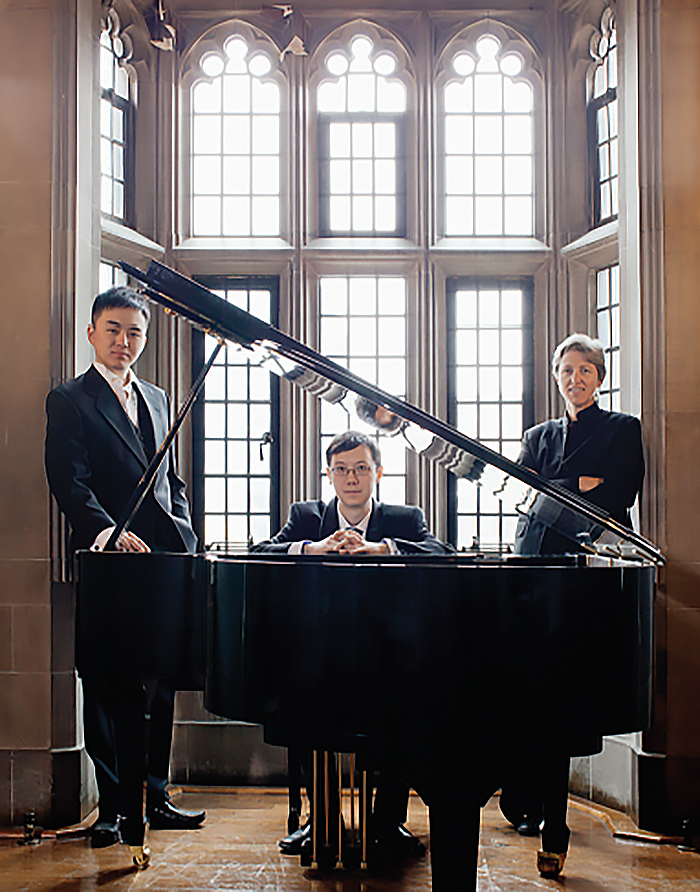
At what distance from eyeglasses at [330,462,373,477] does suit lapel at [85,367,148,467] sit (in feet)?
2.34

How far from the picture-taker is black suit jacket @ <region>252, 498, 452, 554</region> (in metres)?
3.09

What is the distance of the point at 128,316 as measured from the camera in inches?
120

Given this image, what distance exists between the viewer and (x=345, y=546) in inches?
106

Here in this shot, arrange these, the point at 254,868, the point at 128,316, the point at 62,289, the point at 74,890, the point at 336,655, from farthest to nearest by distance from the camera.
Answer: the point at 62,289 < the point at 128,316 < the point at 254,868 < the point at 74,890 < the point at 336,655

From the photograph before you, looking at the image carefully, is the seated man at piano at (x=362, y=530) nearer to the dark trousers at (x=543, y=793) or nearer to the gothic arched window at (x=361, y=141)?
the dark trousers at (x=543, y=793)

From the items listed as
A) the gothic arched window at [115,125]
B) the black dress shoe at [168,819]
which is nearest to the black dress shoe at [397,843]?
the black dress shoe at [168,819]

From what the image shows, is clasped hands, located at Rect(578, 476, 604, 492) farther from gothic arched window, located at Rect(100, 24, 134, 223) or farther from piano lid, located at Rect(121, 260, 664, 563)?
gothic arched window, located at Rect(100, 24, 134, 223)

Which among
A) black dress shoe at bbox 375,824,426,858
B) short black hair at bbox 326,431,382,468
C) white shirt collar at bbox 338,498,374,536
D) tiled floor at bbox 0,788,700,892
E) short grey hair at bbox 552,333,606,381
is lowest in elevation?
tiled floor at bbox 0,788,700,892

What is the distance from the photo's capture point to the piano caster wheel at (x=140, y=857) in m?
2.74

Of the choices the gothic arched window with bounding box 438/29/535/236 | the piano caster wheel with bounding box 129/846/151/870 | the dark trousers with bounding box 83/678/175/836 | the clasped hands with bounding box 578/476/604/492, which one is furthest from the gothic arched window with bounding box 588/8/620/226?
the piano caster wheel with bounding box 129/846/151/870

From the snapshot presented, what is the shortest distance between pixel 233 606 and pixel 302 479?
6.85 ft

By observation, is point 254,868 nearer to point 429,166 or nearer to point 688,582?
point 688,582

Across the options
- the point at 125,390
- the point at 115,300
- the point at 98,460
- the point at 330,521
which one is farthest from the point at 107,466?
the point at 330,521

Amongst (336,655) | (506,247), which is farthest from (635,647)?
(506,247)
